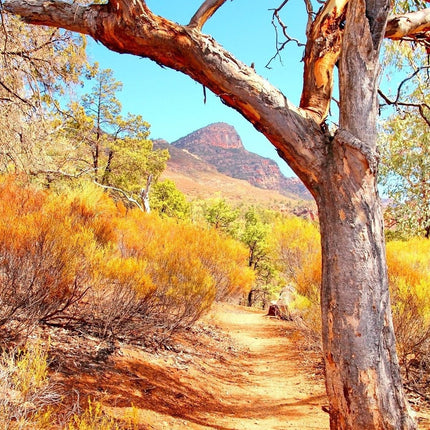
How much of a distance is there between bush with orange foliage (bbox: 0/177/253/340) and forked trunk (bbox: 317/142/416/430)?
2.92m

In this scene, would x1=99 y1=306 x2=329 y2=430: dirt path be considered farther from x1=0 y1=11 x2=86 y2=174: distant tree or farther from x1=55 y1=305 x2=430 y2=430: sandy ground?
x1=0 y1=11 x2=86 y2=174: distant tree

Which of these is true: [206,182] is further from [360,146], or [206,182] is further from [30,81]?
[360,146]

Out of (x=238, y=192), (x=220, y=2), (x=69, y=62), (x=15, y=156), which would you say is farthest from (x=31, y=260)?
(x=238, y=192)

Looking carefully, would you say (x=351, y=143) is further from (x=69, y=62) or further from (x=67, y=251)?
(x=69, y=62)

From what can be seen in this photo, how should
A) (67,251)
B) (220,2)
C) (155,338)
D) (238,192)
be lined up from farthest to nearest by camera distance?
(238,192) → (155,338) → (67,251) → (220,2)

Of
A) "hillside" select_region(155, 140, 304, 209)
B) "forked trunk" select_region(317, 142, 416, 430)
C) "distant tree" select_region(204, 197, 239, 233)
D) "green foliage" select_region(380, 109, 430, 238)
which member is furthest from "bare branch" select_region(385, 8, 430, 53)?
"hillside" select_region(155, 140, 304, 209)

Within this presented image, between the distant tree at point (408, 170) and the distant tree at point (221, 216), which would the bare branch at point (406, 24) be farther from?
the distant tree at point (221, 216)

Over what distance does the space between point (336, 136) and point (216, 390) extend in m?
3.99

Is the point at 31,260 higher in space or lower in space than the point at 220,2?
lower

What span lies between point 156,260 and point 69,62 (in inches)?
136

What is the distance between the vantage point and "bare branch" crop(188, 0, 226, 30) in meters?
2.88

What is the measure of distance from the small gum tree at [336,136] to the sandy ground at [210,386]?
1376 mm

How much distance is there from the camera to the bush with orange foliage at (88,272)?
405cm

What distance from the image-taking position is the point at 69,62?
17.1 ft
